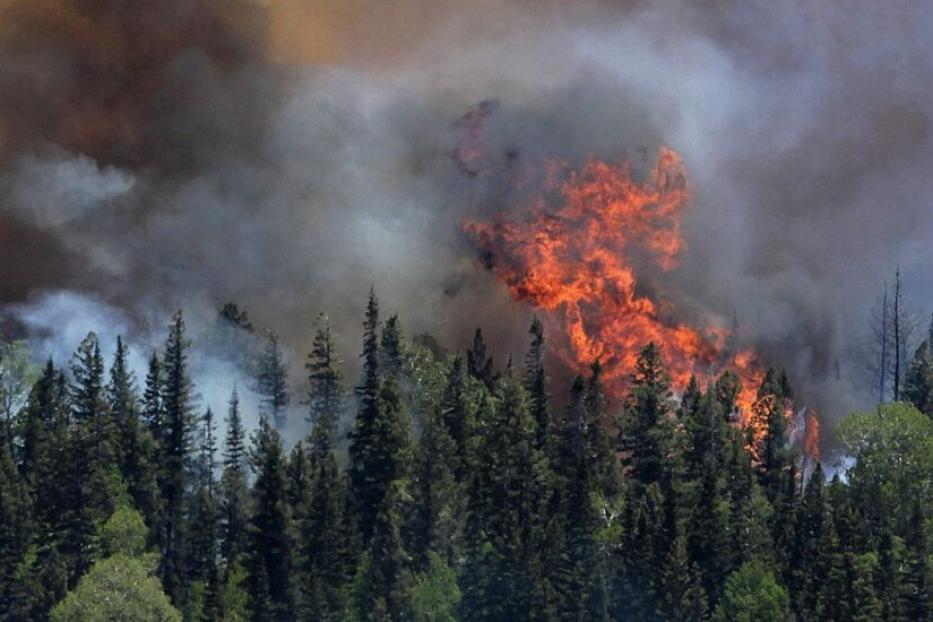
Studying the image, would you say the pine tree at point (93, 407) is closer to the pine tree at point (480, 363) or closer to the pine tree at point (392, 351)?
the pine tree at point (392, 351)

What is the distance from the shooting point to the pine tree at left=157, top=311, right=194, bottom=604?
141000 millimetres

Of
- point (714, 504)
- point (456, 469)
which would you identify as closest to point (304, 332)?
point (456, 469)

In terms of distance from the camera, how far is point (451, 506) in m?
139

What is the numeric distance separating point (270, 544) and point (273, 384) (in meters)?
29.8

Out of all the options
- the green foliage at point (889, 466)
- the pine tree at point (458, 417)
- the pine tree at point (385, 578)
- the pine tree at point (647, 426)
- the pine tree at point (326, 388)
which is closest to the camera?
the pine tree at point (385, 578)

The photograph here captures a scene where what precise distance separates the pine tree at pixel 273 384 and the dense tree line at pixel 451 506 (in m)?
8.88

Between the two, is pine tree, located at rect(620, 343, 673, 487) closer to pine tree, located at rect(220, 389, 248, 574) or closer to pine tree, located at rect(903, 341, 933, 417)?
pine tree, located at rect(903, 341, 933, 417)

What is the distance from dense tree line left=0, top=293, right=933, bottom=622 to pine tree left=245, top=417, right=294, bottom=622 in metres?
0.15

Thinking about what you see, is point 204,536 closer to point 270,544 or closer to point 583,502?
point 270,544

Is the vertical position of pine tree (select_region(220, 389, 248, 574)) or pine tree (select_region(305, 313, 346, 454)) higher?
pine tree (select_region(305, 313, 346, 454))

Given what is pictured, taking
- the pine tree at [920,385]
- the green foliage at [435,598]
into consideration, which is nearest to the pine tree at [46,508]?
the green foliage at [435,598]

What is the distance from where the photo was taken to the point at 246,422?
6412 inches

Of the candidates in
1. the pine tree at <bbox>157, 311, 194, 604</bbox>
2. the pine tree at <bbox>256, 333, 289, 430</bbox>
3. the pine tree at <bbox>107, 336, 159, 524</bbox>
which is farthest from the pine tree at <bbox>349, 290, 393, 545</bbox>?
the pine tree at <bbox>107, 336, 159, 524</bbox>

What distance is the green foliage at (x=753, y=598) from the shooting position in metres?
130
